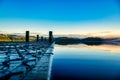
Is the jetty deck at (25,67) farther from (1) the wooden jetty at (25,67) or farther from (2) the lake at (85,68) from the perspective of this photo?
(2) the lake at (85,68)

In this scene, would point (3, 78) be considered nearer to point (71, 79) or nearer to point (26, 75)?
point (26, 75)

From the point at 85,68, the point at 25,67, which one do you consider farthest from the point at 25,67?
the point at 85,68

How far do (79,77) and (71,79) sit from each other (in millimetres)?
557

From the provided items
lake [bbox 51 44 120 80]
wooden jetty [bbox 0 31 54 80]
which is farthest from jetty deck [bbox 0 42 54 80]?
lake [bbox 51 44 120 80]

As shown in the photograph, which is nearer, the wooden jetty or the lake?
the wooden jetty

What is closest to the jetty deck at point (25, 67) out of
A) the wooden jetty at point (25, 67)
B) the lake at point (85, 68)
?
the wooden jetty at point (25, 67)

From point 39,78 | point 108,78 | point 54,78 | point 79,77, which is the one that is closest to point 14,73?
point 39,78

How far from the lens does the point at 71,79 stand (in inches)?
300

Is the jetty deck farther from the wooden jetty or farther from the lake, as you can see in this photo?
the lake

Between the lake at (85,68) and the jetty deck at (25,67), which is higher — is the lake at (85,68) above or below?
below

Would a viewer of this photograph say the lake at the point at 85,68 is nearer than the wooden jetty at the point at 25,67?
No

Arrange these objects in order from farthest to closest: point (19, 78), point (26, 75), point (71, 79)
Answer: point (71, 79) < point (26, 75) < point (19, 78)

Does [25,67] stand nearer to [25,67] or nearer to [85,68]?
[25,67]

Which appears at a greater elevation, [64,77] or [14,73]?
[14,73]
